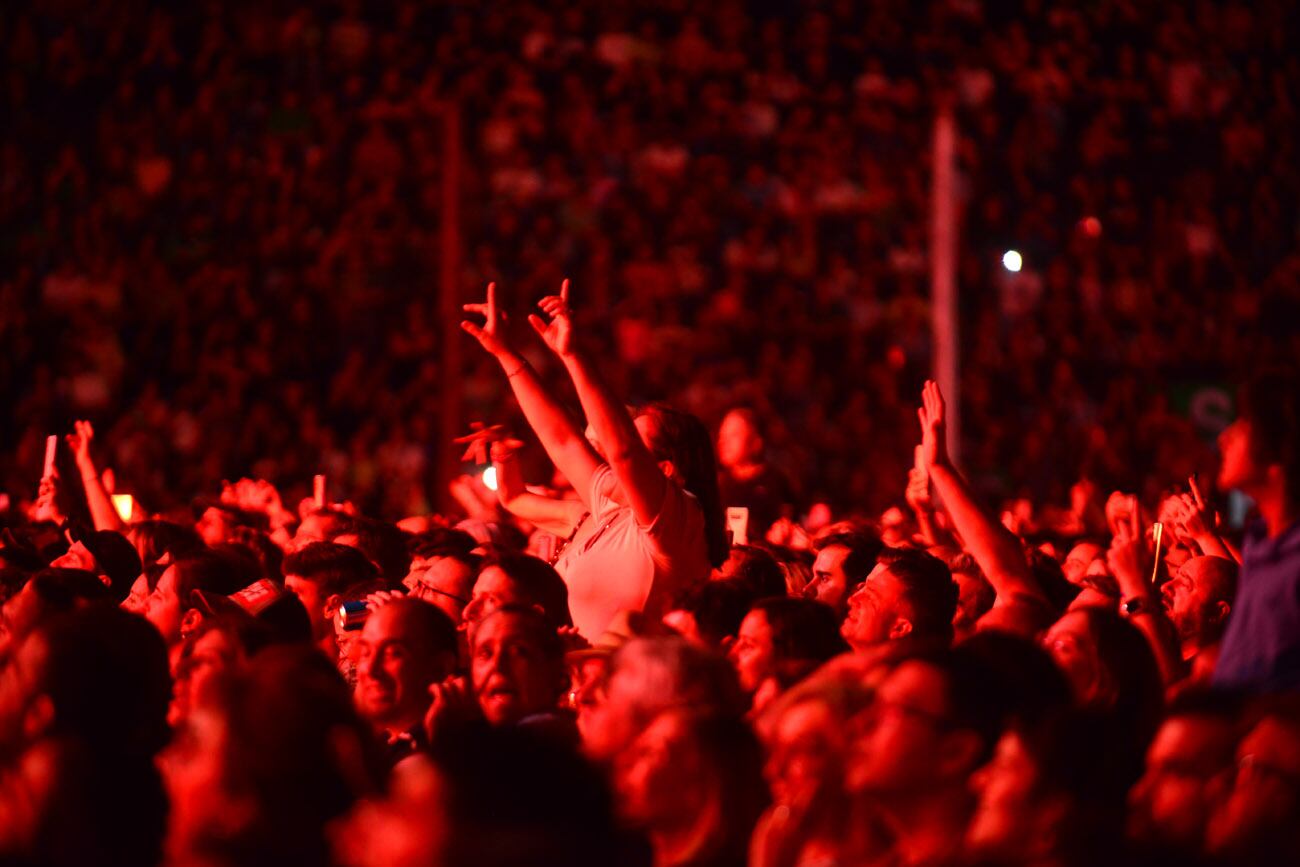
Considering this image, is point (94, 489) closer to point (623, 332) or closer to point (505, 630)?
point (505, 630)

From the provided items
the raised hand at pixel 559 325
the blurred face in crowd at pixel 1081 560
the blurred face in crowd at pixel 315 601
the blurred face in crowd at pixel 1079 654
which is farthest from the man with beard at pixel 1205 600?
the blurred face in crowd at pixel 315 601

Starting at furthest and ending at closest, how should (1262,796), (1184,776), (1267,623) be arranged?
(1267,623), (1184,776), (1262,796)

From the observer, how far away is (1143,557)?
5188 millimetres

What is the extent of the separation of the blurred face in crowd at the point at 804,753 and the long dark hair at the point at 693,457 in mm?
2020

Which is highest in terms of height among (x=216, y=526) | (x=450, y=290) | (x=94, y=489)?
(x=450, y=290)

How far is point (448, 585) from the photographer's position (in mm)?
5930

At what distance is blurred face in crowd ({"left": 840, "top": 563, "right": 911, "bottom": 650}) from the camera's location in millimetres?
5484

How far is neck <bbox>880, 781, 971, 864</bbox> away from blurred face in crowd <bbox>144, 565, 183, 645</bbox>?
312 cm

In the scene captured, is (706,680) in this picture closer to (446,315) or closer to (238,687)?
(238,687)

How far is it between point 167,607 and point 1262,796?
3.73m

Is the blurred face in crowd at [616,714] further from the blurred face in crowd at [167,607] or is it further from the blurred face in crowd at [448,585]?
the blurred face in crowd at [167,607]

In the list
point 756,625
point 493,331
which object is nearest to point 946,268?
point 493,331

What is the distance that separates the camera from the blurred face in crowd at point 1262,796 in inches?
127

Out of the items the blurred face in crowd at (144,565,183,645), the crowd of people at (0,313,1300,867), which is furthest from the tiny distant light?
the blurred face in crowd at (144,565,183,645)
